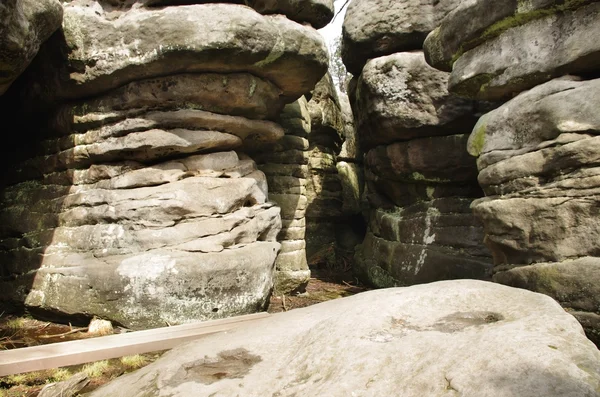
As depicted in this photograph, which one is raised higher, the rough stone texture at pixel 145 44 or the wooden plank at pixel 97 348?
the rough stone texture at pixel 145 44

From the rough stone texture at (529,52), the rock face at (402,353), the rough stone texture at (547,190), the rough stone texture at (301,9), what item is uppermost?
the rough stone texture at (301,9)

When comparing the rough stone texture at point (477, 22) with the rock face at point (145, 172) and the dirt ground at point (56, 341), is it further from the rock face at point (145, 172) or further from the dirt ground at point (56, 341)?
the dirt ground at point (56, 341)

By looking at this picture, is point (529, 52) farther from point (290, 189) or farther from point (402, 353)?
point (290, 189)

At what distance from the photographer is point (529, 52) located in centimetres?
545

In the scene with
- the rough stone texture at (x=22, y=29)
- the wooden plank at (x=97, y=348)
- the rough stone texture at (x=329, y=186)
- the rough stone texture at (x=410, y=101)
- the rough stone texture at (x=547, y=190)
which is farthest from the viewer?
the rough stone texture at (x=329, y=186)

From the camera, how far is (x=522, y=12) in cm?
541

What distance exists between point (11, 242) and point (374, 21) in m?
7.66

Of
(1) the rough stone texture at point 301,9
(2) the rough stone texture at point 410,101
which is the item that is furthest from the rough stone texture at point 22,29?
(2) the rough stone texture at point 410,101

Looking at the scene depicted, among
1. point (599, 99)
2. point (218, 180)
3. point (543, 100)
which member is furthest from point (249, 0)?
point (599, 99)

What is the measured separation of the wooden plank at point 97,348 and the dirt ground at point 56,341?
0.06m

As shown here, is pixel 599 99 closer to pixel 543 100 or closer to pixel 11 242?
pixel 543 100

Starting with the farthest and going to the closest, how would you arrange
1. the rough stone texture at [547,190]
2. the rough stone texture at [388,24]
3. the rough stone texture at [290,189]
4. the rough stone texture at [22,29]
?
1. the rough stone texture at [290,189]
2. the rough stone texture at [388,24]
3. the rough stone texture at [22,29]
4. the rough stone texture at [547,190]

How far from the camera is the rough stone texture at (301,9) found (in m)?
7.27

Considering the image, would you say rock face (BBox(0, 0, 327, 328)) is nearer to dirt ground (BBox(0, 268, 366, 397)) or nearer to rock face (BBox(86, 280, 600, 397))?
dirt ground (BBox(0, 268, 366, 397))
